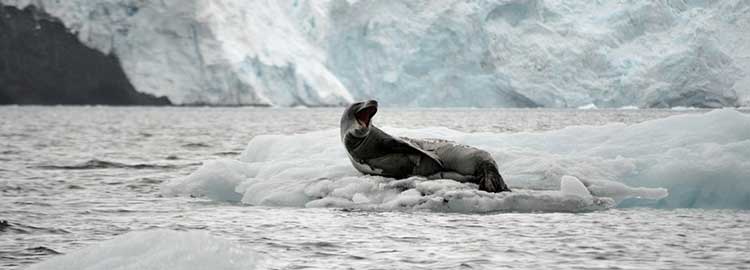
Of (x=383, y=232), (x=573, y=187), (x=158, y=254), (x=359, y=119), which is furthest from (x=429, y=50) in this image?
(x=158, y=254)

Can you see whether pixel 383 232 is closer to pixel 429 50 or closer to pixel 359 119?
pixel 359 119

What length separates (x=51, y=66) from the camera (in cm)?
5634

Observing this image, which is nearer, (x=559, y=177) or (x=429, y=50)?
(x=559, y=177)

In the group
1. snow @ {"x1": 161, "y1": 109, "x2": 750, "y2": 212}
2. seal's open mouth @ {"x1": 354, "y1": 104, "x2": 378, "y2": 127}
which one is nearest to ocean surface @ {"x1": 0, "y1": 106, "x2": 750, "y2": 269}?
snow @ {"x1": 161, "y1": 109, "x2": 750, "y2": 212}

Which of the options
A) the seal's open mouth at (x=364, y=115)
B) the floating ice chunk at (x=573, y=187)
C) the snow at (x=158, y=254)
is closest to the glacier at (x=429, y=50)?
the seal's open mouth at (x=364, y=115)

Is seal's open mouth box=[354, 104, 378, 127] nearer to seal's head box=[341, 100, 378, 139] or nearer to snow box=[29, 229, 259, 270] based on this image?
seal's head box=[341, 100, 378, 139]

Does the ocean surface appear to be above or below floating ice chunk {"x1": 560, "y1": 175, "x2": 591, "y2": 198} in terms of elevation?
below

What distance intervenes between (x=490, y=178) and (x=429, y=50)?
4865 cm

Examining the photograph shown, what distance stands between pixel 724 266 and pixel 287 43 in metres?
52.7

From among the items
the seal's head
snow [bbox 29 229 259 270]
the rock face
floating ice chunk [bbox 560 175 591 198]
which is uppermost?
the rock face

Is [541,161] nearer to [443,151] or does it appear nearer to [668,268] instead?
[443,151]

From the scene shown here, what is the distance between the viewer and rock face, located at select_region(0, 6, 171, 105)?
53.8 m

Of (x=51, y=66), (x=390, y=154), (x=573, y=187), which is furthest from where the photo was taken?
(x=51, y=66)

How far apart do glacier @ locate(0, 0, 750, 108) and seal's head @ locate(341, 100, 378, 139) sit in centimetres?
4479
